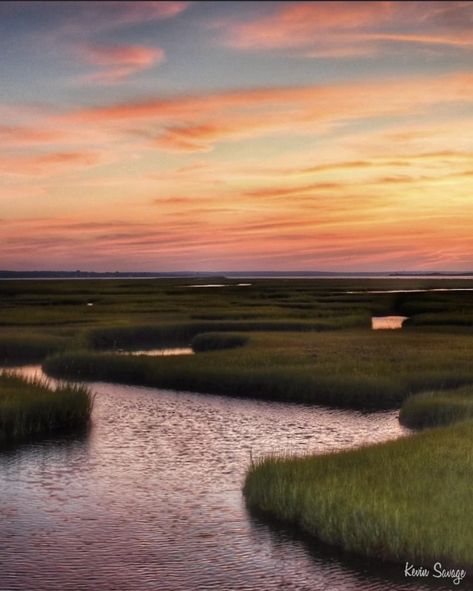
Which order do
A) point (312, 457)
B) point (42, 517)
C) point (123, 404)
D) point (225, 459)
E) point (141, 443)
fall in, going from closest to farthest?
point (42, 517) < point (312, 457) < point (225, 459) < point (141, 443) < point (123, 404)

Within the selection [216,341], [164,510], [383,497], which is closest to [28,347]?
[216,341]

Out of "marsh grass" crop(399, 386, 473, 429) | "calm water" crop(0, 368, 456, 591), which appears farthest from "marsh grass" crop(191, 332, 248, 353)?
"marsh grass" crop(399, 386, 473, 429)

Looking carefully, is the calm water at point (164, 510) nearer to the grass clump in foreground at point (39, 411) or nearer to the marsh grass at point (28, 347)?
the grass clump in foreground at point (39, 411)

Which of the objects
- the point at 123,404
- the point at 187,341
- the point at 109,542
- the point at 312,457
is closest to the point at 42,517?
the point at 109,542

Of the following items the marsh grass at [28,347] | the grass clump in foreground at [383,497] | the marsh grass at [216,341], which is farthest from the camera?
the marsh grass at [216,341]

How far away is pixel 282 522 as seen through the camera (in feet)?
52.3

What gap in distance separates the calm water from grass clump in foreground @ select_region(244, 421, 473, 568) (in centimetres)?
47

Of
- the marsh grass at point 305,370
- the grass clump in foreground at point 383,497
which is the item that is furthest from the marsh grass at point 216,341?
the grass clump in foreground at point 383,497

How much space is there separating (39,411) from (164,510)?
358 inches

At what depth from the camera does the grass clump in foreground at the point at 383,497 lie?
45.0ft

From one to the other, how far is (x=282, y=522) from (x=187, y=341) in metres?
38.2

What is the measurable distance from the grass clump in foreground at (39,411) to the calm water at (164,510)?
908 mm

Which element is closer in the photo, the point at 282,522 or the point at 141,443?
the point at 282,522

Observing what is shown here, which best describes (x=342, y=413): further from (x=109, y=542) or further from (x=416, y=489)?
(x=109, y=542)
